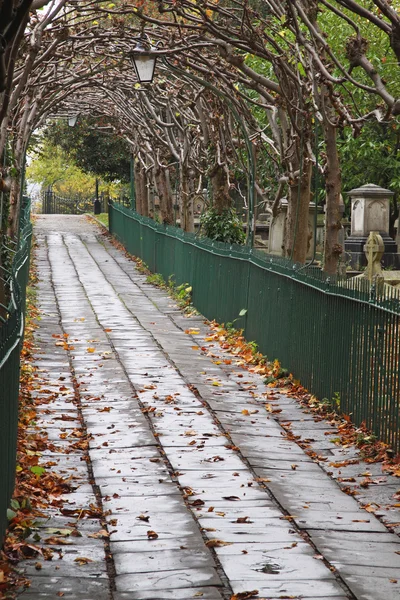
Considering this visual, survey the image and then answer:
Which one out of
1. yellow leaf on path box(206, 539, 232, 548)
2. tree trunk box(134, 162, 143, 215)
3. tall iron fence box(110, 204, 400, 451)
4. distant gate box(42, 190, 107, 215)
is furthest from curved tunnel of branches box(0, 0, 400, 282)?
distant gate box(42, 190, 107, 215)

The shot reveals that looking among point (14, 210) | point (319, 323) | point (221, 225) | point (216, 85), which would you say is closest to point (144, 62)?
point (14, 210)

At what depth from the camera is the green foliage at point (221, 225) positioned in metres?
23.1

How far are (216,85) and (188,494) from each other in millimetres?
15619

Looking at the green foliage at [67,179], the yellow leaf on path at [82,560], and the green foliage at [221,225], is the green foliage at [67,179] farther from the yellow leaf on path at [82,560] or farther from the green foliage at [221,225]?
the yellow leaf on path at [82,560]

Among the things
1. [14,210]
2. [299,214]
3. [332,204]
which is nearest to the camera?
[332,204]

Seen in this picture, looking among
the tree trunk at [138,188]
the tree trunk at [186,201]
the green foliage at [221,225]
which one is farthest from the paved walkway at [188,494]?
the tree trunk at [138,188]

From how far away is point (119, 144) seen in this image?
45969 mm

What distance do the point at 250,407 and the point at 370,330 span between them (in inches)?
87.5

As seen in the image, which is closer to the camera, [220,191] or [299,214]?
[299,214]

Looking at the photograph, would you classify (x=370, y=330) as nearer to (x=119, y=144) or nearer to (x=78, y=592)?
(x=78, y=592)

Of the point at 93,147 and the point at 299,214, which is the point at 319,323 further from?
the point at 93,147

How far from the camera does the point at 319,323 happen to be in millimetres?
11383

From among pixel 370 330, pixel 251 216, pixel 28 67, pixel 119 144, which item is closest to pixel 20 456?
pixel 370 330

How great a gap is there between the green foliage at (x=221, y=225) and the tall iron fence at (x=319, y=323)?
3.07 m
